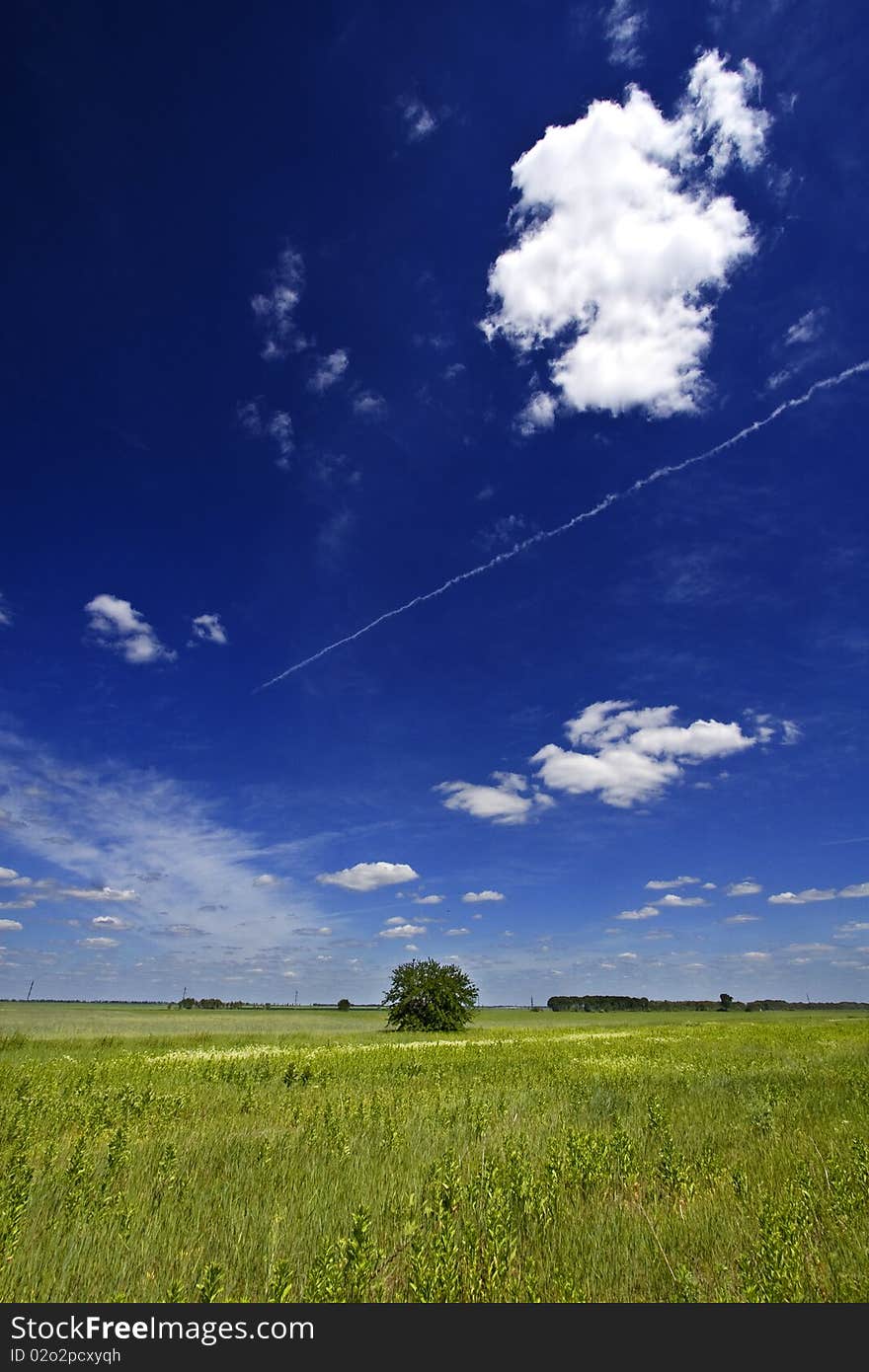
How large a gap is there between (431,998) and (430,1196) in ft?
230

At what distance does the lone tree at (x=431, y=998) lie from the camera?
68.8 m

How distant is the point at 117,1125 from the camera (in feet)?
34.5

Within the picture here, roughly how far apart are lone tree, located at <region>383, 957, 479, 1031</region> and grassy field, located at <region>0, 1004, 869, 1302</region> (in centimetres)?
6030

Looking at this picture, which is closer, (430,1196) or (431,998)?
(430,1196)

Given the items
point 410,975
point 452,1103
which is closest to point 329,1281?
point 452,1103

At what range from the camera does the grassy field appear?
5.01 m

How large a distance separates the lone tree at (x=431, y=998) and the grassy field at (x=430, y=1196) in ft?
198

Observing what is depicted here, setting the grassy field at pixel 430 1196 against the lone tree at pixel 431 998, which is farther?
the lone tree at pixel 431 998

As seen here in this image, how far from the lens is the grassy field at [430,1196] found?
16.4ft

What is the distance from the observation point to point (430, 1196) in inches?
272

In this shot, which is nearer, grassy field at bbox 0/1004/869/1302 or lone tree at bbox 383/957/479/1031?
grassy field at bbox 0/1004/869/1302
